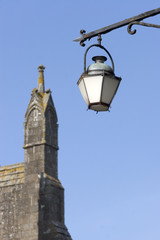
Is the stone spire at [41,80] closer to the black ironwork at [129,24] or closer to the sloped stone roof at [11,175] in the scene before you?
the sloped stone roof at [11,175]

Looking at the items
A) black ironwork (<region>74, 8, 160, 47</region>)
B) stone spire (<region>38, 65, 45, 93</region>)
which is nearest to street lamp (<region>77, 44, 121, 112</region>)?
black ironwork (<region>74, 8, 160, 47</region>)

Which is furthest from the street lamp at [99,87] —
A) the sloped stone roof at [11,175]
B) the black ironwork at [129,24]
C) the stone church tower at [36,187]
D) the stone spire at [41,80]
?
the stone spire at [41,80]

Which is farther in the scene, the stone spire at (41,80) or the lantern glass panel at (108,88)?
the stone spire at (41,80)

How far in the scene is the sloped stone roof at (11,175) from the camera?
18.3 m

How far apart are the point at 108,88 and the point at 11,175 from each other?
40.4 ft

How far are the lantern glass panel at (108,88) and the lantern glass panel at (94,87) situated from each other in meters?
0.05

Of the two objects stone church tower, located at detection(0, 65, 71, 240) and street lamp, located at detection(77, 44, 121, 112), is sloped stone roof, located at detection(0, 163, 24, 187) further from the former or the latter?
street lamp, located at detection(77, 44, 121, 112)

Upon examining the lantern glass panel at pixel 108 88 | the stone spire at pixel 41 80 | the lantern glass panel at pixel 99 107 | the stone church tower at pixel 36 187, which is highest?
the stone spire at pixel 41 80

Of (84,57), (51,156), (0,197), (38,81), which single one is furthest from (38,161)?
(84,57)

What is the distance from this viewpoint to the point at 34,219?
17.3 m

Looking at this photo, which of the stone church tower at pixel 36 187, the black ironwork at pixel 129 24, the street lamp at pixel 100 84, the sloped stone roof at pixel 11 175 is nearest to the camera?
the black ironwork at pixel 129 24

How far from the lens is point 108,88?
22.5 ft

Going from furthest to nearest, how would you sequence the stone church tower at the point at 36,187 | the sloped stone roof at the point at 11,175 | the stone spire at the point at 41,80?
the stone spire at the point at 41,80, the sloped stone roof at the point at 11,175, the stone church tower at the point at 36,187

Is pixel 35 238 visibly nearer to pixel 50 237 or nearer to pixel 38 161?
pixel 50 237
